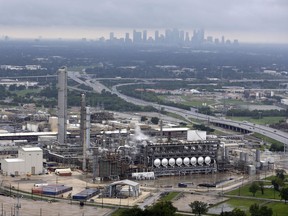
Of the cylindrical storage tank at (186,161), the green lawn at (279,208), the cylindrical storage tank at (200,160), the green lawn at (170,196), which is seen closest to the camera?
the green lawn at (279,208)

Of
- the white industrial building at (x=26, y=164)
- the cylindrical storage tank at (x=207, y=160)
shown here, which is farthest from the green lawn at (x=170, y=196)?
the white industrial building at (x=26, y=164)

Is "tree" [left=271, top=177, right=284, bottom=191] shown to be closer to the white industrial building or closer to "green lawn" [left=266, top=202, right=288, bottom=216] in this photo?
"green lawn" [left=266, top=202, right=288, bottom=216]

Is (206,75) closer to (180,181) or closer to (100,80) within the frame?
(100,80)

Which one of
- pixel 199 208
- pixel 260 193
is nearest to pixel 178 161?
pixel 260 193

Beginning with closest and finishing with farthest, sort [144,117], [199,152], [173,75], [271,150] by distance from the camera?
[199,152]
[271,150]
[144,117]
[173,75]

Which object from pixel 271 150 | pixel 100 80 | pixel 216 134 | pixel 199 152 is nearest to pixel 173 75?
pixel 100 80

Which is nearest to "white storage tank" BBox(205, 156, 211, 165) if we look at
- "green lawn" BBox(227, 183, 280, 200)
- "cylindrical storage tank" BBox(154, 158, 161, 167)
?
"cylindrical storage tank" BBox(154, 158, 161, 167)

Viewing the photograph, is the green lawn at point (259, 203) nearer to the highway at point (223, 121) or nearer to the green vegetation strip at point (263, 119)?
the highway at point (223, 121)
